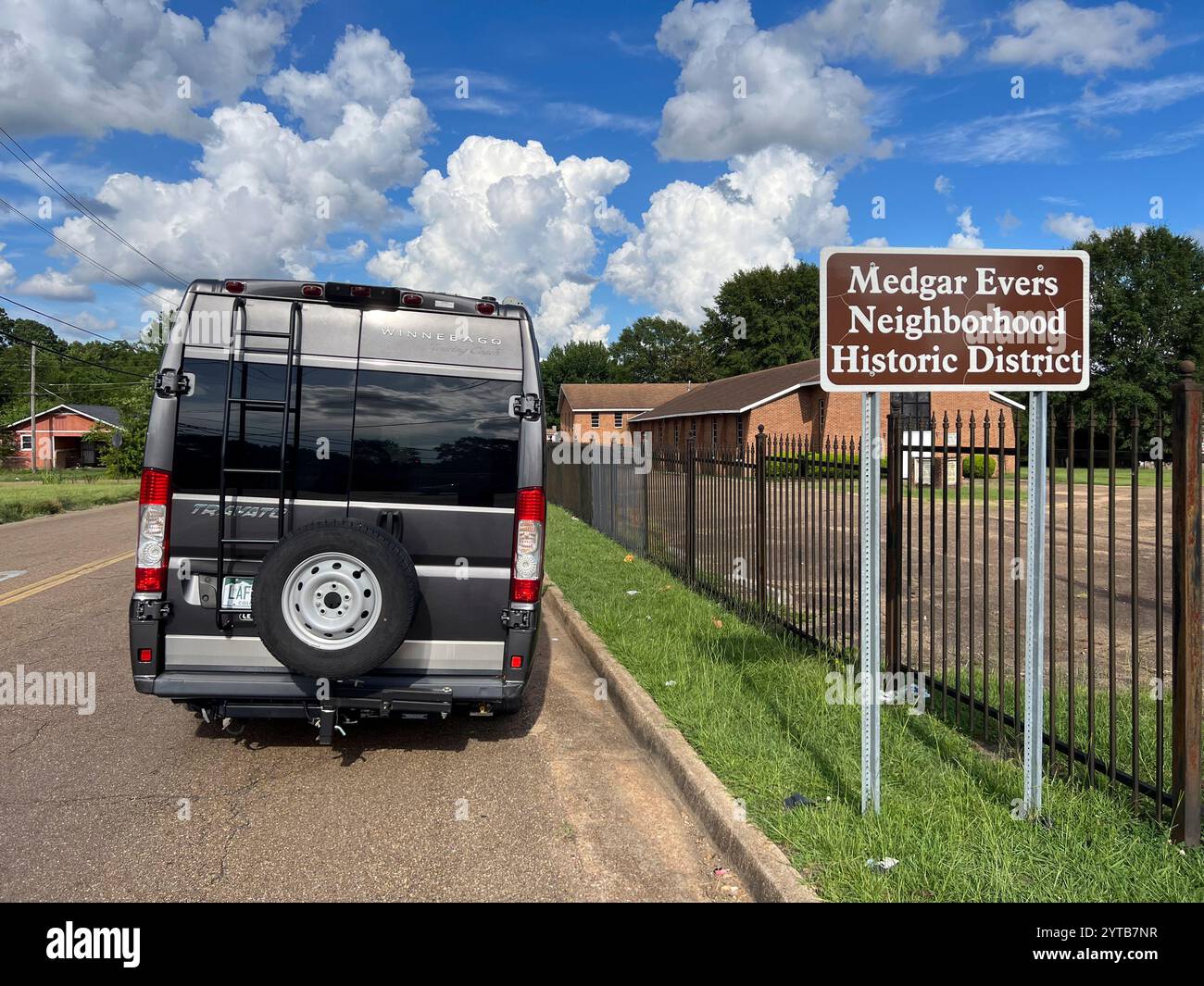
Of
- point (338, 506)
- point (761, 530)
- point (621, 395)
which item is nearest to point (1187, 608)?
point (338, 506)

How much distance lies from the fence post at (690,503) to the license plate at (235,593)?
20.8 ft

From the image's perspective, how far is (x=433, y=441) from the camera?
5043 millimetres

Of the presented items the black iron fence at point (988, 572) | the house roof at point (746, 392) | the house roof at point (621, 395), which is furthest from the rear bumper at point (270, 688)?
the house roof at point (621, 395)

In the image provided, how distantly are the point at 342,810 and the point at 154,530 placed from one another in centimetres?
175

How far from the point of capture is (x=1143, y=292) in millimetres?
57438

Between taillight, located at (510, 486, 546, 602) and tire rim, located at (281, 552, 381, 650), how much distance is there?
82 centimetres

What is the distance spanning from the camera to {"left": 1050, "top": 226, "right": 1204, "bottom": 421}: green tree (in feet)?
186

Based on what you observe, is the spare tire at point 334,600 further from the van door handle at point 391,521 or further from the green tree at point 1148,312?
the green tree at point 1148,312

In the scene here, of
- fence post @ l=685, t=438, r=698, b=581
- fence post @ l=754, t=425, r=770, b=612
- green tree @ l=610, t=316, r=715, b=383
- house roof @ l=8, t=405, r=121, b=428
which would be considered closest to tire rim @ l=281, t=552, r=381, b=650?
fence post @ l=754, t=425, r=770, b=612
